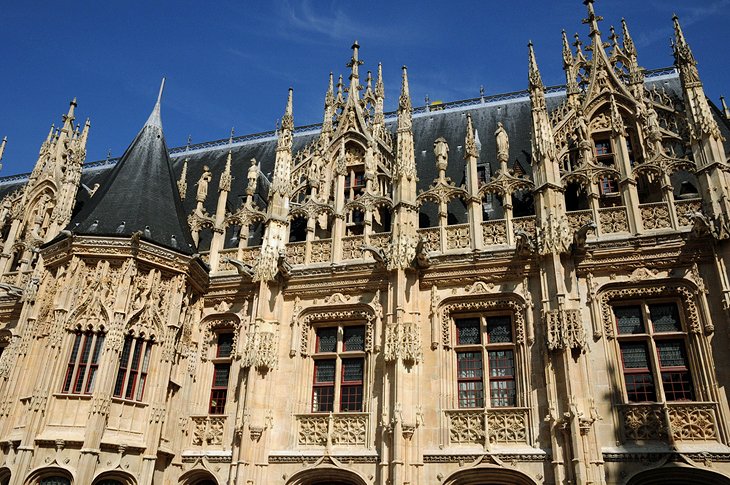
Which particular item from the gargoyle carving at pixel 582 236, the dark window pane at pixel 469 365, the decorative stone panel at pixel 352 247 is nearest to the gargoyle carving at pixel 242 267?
the decorative stone panel at pixel 352 247

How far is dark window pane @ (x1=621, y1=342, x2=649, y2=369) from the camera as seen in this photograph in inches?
551

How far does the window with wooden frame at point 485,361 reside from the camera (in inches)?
573

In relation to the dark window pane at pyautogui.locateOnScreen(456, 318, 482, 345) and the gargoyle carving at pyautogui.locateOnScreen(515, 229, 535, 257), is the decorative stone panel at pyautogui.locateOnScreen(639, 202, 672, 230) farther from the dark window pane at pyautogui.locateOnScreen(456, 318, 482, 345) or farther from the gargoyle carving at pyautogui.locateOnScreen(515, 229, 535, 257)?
the dark window pane at pyautogui.locateOnScreen(456, 318, 482, 345)

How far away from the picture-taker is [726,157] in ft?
50.2

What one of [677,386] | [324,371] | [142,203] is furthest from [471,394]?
[142,203]

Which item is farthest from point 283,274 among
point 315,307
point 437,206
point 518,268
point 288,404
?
point 518,268

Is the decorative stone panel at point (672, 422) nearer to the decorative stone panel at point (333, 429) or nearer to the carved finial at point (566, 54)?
the decorative stone panel at point (333, 429)

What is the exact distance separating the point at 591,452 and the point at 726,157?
834cm

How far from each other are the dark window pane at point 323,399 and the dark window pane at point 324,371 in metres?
0.22

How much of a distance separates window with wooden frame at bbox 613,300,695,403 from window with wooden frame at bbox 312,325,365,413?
640cm

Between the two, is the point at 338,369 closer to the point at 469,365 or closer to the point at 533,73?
the point at 469,365

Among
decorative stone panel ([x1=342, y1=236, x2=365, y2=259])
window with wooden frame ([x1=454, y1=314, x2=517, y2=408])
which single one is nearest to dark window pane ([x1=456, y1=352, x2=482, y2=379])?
window with wooden frame ([x1=454, y1=314, x2=517, y2=408])

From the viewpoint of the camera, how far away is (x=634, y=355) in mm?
14133

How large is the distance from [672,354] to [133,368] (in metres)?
13.2
